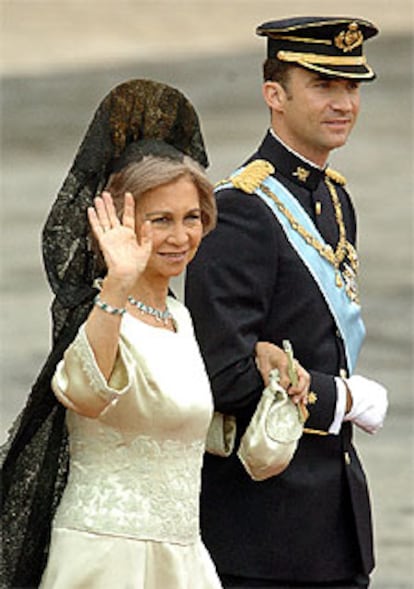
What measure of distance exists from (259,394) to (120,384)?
68 centimetres

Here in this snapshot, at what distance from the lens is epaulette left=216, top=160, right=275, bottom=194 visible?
513cm

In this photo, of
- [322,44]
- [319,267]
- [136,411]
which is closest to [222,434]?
[319,267]

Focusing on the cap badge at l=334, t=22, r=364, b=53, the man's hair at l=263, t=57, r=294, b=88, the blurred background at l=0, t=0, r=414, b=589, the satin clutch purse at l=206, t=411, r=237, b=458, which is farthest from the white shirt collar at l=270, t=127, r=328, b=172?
the blurred background at l=0, t=0, r=414, b=589

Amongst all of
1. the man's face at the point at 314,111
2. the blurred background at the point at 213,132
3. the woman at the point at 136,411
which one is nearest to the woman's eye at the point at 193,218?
the woman at the point at 136,411

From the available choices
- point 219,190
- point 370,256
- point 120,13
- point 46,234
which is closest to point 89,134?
point 46,234

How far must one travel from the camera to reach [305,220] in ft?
17.1

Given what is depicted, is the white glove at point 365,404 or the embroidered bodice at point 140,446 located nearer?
the embroidered bodice at point 140,446

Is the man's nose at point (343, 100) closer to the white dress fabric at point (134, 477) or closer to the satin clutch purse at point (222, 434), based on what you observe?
the satin clutch purse at point (222, 434)

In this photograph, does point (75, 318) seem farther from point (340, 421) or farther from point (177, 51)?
point (177, 51)

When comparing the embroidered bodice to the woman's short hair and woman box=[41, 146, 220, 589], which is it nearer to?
woman box=[41, 146, 220, 589]

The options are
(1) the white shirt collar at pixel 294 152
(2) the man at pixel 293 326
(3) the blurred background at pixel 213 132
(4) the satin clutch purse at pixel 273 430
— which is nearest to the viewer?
(4) the satin clutch purse at pixel 273 430

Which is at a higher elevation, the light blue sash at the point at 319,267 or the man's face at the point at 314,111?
the man's face at the point at 314,111

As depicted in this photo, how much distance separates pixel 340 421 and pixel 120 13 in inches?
641

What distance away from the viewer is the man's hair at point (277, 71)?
5.22 m
